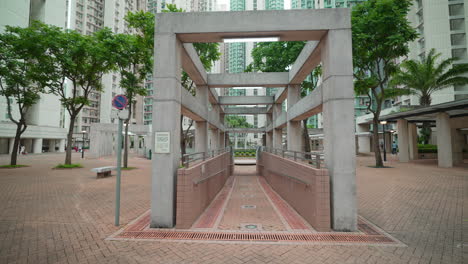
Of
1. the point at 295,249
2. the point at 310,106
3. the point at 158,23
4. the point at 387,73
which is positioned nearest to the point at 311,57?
the point at 310,106

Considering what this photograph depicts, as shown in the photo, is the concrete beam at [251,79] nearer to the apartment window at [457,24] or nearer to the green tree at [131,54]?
the green tree at [131,54]

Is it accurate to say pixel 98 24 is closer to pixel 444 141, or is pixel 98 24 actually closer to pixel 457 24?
pixel 444 141

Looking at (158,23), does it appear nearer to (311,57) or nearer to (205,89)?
(311,57)

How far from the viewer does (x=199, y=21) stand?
622 cm

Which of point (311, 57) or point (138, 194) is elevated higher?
point (311, 57)

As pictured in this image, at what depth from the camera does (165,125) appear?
6020mm

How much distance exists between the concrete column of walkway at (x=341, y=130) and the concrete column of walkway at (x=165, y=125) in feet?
14.6

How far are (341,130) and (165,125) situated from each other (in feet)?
16.3

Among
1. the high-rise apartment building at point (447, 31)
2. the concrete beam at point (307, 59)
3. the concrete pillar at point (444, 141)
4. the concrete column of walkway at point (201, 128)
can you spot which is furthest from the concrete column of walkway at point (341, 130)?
the high-rise apartment building at point (447, 31)

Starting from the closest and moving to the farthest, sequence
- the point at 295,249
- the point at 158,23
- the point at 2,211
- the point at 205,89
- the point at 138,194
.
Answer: the point at 295,249 < the point at 158,23 < the point at 2,211 < the point at 138,194 < the point at 205,89

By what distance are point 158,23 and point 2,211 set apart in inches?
319

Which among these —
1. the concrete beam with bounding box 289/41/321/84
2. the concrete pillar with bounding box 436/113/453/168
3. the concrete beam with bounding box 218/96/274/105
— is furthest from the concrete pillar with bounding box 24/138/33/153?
the concrete pillar with bounding box 436/113/453/168

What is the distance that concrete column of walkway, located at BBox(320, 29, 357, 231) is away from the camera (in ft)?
18.7

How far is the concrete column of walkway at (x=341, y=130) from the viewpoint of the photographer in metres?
5.69
